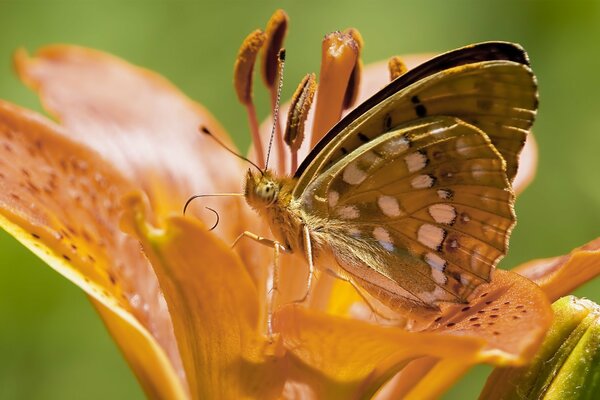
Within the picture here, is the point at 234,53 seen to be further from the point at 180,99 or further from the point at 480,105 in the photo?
the point at 480,105

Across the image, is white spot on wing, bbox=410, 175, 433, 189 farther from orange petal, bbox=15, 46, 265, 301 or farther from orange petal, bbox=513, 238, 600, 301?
orange petal, bbox=15, 46, 265, 301

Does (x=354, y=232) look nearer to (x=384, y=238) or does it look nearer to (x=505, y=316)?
(x=384, y=238)

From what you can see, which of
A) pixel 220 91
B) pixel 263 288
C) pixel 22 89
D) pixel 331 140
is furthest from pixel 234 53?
pixel 331 140

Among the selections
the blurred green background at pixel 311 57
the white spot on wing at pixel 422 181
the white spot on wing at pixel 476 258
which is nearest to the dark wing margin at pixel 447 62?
the white spot on wing at pixel 422 181

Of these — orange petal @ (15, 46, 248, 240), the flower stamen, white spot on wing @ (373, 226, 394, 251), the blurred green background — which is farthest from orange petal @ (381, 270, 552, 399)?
the blurred green background

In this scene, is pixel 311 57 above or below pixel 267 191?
above

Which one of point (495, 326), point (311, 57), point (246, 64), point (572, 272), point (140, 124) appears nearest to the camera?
point (495, 326)

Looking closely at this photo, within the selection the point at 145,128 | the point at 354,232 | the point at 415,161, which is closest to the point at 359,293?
the point at 354,232
